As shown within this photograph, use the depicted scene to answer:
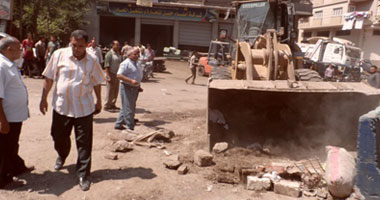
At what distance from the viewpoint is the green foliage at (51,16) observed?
1842 centimetres

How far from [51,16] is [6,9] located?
731cm

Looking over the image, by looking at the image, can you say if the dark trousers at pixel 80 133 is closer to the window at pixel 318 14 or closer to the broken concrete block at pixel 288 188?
the broken concrete block at pixel 288 188

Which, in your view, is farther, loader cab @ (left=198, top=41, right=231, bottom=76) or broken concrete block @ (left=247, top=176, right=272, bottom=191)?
loader cab @ (left=198, top=41, right=231, bottom=76)

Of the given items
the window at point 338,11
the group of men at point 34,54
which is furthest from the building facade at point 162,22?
the window at point 338,11

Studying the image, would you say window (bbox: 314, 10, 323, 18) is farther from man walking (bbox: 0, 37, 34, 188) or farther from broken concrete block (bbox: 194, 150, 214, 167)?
man walking (bbox: 0, 37, 34, 188)

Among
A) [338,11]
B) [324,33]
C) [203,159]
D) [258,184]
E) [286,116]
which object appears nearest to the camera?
[258,184]

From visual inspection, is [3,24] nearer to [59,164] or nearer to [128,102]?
[128,102]

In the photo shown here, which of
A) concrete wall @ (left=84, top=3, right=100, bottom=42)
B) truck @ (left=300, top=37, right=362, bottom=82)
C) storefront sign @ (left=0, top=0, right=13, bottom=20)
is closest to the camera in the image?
storefront sign @ (left=0, top=0, right=13, bottom=20)

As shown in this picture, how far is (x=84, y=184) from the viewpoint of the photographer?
4.27 metres

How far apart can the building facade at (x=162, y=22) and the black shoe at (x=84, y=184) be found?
895 inches

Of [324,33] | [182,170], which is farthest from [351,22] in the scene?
[182,170]

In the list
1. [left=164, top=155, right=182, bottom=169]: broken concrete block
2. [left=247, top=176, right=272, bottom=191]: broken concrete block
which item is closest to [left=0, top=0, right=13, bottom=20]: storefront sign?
[left=164, top=155, right=182, bottom=169]: broken concrete block

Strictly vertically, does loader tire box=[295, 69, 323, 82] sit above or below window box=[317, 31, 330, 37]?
below

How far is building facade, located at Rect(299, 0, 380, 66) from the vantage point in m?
34.7
